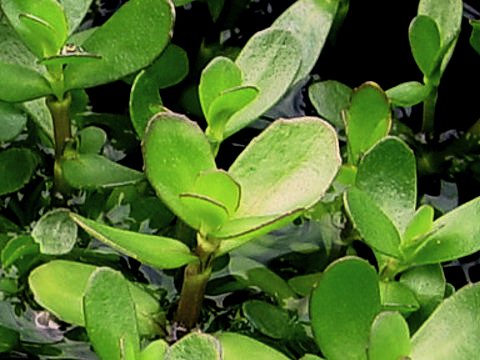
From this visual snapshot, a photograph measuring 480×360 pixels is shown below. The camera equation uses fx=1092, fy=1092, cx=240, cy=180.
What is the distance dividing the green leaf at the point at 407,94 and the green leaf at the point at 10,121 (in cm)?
35

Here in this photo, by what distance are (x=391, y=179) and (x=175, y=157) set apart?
0.66 ft

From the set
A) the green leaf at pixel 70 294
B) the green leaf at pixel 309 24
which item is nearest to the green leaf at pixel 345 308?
the green leaf at pixel 70 294

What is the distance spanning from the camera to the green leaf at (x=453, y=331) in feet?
2.55

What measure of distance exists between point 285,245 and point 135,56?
0.75ft

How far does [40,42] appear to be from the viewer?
0.90m

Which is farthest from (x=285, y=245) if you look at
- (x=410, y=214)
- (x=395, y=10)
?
(x=395, y=10)

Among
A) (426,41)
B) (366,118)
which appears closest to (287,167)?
(366,118)

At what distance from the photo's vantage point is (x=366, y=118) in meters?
0.96

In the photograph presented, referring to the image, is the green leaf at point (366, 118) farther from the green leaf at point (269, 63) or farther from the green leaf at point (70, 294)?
the green leaf at point (70, 294)

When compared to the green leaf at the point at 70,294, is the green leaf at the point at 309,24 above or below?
above

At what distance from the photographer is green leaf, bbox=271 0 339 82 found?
1.01 metres

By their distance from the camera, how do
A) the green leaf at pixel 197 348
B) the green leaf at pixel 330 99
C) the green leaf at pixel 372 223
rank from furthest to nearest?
the green leaf at pixel 330 99 < the green leaf at pixel 372 223 < the green leaf at pixel 197 348

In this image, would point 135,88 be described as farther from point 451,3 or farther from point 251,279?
point 451,3

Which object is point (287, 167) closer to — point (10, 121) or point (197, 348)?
point (197, 348)
